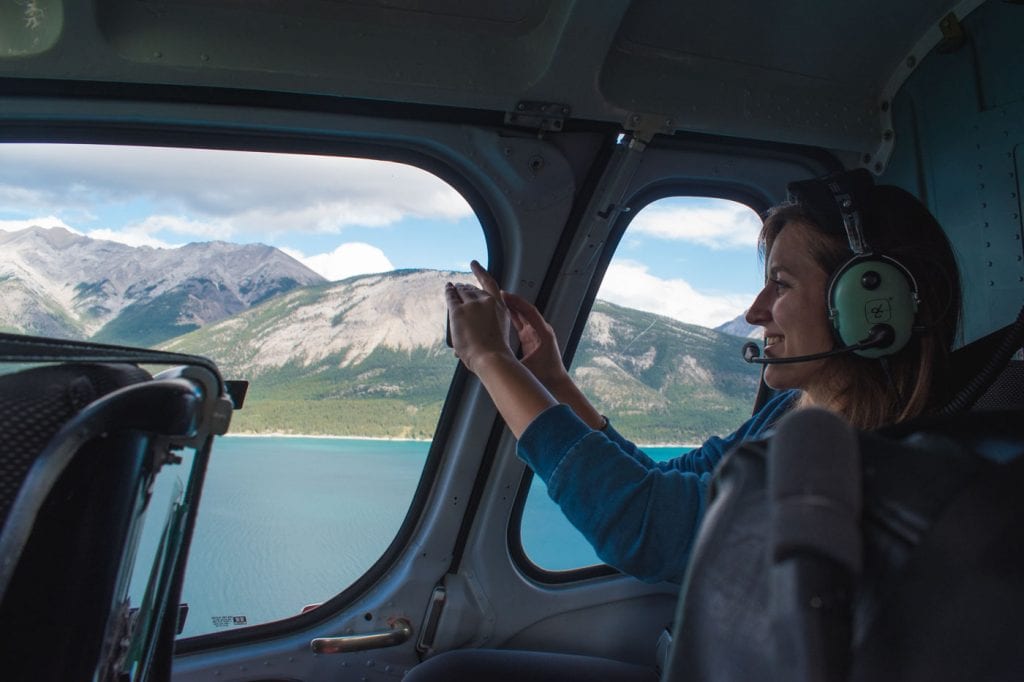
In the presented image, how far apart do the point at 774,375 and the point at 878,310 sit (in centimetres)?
28

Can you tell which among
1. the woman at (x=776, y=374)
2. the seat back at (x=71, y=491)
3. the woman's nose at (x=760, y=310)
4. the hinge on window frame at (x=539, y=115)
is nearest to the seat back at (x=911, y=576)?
the seat back at (x=71, y=491)

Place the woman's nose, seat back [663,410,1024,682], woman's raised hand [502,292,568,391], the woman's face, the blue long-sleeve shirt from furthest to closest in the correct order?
woman's raised hand [502,292,568,391]
the woman's nose
the woman's face
the blue long-sleeve shirt
seat back [663,410,1024,682]

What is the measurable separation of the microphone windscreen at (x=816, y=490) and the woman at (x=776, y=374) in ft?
2.64

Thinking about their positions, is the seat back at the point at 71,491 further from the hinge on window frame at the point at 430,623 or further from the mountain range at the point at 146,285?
the hinge on window frame at the point at 430,623

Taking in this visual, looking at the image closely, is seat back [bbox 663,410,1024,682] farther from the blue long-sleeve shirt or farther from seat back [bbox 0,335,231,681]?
the blue long-sleeve shirt

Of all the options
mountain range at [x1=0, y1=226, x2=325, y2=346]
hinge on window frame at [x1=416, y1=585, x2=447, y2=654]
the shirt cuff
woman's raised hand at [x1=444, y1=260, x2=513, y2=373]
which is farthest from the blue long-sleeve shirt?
mountain range at [x1=0, y1=226, x2=325, y2=346]

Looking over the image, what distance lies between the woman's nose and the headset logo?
0.30 m

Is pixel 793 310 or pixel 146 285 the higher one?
pixel 146 285

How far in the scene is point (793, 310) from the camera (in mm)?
1559

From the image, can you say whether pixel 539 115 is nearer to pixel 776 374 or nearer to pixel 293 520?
pixel 776 374

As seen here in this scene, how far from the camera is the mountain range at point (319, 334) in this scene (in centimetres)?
218

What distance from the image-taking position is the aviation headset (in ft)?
4.39

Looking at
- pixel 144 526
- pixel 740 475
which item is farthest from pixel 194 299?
pixel 740 475

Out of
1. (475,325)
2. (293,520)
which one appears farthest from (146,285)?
(475,325)
